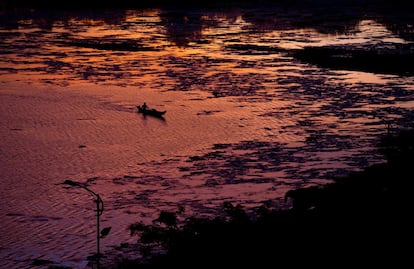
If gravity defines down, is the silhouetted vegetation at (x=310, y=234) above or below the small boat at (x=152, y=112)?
above

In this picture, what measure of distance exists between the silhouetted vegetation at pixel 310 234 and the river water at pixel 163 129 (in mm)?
1024

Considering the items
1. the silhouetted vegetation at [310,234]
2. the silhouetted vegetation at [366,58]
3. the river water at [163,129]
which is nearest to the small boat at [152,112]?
the river water at [163,129]

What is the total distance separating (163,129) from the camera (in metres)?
14.1

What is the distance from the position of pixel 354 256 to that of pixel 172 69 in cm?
1517

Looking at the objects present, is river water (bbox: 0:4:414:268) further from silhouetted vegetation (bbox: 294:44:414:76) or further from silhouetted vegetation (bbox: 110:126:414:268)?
silhouetted vegetation (bbox: 110:126:414:268)

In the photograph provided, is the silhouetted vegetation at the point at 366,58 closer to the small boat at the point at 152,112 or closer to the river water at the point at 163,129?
the river water at the point at 163,129

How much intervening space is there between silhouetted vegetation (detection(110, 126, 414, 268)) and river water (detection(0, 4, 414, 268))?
3.36 feet

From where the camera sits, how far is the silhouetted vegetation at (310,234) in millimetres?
6879

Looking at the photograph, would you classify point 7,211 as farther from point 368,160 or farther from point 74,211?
point 368,160

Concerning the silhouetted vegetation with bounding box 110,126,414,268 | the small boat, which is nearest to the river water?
the small boat

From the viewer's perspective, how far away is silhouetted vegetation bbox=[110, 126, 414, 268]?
22.6 ft

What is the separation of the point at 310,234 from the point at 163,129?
7146mm

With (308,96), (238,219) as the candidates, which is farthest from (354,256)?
(308,96)

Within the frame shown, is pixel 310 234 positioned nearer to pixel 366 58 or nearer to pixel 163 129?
pixel 163 129
